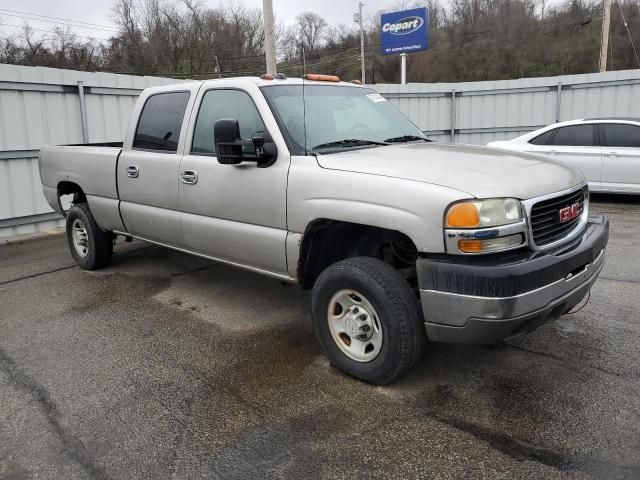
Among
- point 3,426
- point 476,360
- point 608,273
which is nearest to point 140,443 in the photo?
point 3,426

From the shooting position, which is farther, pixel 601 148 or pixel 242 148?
pixel 601 148

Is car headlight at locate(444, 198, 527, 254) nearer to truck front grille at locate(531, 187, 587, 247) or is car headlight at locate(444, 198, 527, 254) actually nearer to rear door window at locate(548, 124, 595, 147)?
truck front grille at locate(531, 187, 587, 247)

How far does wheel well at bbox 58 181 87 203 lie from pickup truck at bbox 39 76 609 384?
4.21ft

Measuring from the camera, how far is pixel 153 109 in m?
5.04

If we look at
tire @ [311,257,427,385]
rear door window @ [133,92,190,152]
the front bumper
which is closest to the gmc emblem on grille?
the front bumper

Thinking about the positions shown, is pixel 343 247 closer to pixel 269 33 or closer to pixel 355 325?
pixel 355 325

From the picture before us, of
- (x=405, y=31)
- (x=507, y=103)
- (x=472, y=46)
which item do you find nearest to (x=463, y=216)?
(x=507, y=103)

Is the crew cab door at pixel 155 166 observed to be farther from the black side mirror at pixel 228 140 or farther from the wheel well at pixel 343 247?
the wheel well at pixel 343 247

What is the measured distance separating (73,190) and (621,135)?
8606 millimetres

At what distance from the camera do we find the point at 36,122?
8.46 m

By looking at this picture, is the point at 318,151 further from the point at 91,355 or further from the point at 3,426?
the point at 3,426

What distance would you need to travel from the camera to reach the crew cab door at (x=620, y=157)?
9.05 meters

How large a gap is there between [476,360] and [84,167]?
4.39 metres

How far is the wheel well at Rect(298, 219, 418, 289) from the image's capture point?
3.49m
